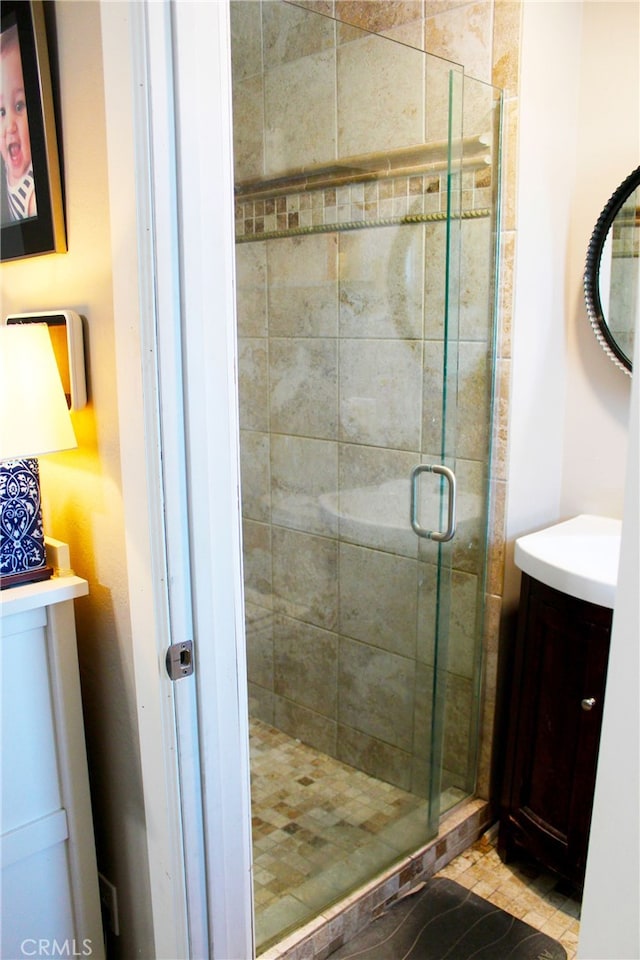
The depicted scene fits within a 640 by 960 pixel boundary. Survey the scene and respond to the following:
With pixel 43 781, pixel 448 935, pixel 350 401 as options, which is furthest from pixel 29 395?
pixel 448 935

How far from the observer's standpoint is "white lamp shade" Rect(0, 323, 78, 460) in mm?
1143

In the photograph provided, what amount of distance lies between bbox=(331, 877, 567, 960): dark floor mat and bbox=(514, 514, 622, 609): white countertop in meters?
0.78

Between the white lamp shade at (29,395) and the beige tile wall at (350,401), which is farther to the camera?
the beige tile wall at (350,401)

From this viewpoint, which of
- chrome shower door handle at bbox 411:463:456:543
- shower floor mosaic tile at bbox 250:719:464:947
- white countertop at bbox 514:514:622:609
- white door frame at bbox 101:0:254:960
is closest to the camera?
white door frame at bbox 101:0:254:960

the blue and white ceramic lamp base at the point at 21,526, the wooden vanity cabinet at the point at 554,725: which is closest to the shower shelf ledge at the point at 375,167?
the blue and white ceramic lamp base at the point at 21,526

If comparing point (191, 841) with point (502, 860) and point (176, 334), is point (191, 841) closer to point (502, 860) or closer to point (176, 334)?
point (176, 334)

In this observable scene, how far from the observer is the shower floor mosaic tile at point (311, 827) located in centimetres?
166

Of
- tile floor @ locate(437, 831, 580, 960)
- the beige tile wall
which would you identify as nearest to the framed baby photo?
the beige tile wall

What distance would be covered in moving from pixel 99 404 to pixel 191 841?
0.72 metres

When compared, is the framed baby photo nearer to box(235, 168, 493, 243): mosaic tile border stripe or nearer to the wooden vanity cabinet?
box(235, 168, 493, 243): mosaic tile border stripe

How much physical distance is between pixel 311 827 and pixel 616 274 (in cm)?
154

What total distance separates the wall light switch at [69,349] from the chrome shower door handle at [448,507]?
89 centimetres

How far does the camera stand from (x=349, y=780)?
1942mm

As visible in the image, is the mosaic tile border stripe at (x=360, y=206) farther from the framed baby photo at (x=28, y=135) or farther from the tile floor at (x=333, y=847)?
the tile floor at (x=333, y=847)
